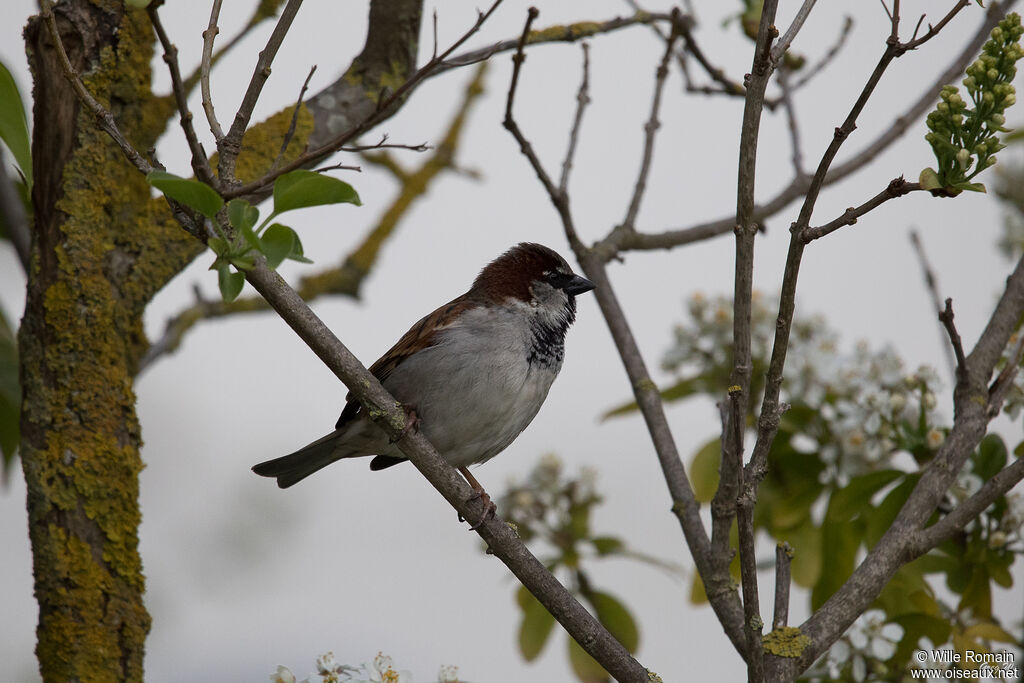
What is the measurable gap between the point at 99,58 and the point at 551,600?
64.3 inches

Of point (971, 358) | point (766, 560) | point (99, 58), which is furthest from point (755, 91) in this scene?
point (766, 560)

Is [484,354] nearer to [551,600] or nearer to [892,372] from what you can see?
[551,600]

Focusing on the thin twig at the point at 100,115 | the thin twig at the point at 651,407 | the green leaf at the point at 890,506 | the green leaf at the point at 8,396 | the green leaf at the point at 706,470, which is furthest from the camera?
the green leaf at the point at 706,470

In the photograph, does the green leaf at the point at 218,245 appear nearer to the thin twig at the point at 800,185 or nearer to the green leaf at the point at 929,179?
the green leaf at the point at 929,179

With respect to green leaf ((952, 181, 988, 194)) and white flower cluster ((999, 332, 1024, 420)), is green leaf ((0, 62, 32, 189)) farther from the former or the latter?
white flower cluster ((999, 332, 1024, 420))

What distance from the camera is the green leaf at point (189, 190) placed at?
4.36 feet

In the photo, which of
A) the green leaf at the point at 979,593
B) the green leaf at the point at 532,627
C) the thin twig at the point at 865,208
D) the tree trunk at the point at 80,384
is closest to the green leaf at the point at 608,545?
the green leaf at the point at 532,627

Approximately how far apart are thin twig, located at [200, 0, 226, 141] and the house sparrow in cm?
104

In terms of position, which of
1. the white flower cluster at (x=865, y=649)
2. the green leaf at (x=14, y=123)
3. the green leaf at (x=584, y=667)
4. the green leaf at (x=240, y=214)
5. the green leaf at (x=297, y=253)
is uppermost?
the green leaf at (x=14, y=123)

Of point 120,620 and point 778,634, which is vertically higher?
point 120,620

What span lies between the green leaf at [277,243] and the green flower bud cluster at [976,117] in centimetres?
96

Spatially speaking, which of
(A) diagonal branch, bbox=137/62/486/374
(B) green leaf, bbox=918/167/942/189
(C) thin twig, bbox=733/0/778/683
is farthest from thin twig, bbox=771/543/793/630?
(A) diagonal branch, bbox=137/62/486/374

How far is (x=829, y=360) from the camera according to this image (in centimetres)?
289

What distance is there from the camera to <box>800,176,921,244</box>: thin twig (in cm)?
157
